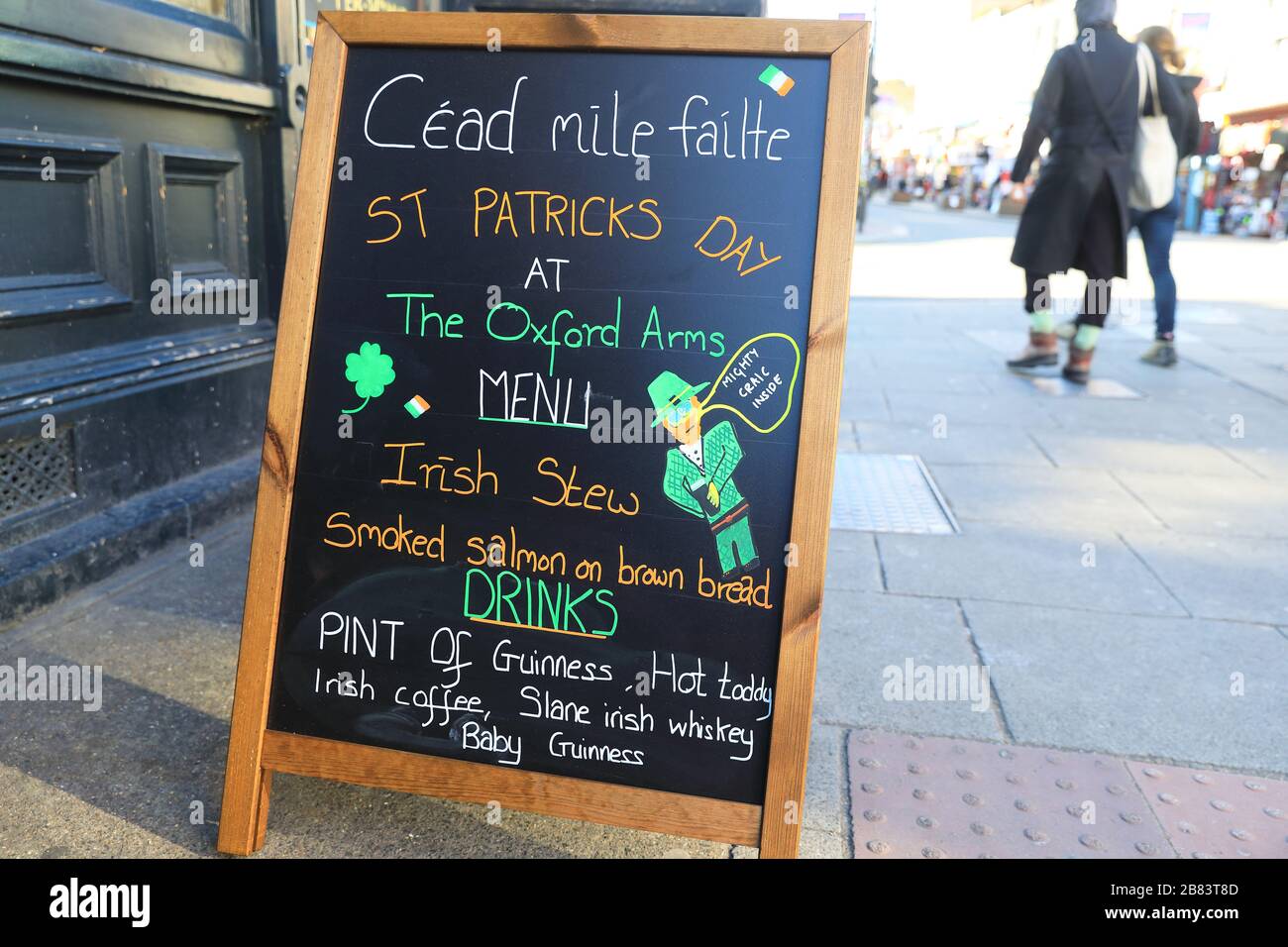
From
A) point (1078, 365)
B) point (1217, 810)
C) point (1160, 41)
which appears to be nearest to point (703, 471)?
point (1217, 810)

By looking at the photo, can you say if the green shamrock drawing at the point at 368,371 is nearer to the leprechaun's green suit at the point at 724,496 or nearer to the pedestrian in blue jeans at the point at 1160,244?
the leprechaun's green suit at the point at 724,496

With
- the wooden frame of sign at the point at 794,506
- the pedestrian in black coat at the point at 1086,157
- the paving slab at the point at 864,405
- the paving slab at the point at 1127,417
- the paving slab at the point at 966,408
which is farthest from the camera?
the pedestrian in black coat at the point at 1086,157

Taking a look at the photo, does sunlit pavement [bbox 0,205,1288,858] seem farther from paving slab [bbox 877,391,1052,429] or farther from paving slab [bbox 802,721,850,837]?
paving slab [bbox 877,391,1052,429]

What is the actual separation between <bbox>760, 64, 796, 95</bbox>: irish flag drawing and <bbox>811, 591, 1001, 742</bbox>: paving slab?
5.22 ft

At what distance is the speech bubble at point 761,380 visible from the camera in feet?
7.00

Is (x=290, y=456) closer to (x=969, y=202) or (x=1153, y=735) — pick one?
(x=1153, y=735)

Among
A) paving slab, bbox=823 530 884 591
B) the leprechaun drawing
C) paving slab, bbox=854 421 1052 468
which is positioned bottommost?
paving slab, bbox=823 530 884 591

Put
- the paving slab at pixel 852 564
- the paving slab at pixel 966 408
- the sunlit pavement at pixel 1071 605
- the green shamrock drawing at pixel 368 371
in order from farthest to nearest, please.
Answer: the paving slab at pixel 966 408, the paving slab at pixel 852 564, the sunlit pavement at pixel 1071 605, the green shamrock drawing at pixel 368 371

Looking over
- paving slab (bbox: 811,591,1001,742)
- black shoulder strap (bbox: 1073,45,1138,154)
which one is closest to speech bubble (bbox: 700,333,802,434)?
paving slab (bbox: 811,591,1001,742)

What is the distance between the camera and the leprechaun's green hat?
216 centimetres

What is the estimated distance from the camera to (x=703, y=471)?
2.16 m

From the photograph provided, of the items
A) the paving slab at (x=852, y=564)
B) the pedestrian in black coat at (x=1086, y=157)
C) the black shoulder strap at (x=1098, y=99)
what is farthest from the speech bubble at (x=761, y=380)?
the black shoulder strap at (x=1098, y=99)

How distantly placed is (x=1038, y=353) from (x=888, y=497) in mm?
3378
